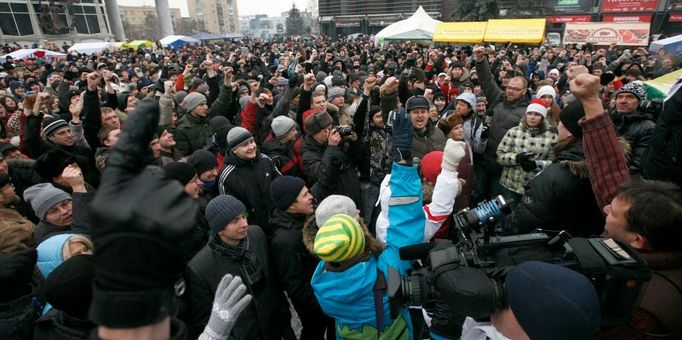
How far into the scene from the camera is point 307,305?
2791 mm

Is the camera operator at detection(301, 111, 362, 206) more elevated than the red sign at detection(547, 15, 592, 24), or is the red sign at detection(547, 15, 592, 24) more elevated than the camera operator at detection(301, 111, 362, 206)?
the red sign at detection(547, 15, 592, 24)

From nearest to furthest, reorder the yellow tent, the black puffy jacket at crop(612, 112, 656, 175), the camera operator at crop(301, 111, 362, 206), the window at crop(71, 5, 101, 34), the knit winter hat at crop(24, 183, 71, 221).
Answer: the knit winter hat at crop(24, 183, 71, 221) → the camera operator at crop(301, 111, 362, 206) → the black puffy jacket at crop(612, 112, 656, 175) → the yellow tent → the window at crop(71, 5, 101, 34)

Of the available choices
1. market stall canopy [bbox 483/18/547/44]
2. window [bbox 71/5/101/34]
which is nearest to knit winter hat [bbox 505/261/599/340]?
market stall canopy [bbox 483/18/547/44]

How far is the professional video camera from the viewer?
128 cm

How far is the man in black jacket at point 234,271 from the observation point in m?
2.24

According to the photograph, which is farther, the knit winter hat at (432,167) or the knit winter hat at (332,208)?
the knit winter hat at (432,167)

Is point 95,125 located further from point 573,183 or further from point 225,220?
point 573,183

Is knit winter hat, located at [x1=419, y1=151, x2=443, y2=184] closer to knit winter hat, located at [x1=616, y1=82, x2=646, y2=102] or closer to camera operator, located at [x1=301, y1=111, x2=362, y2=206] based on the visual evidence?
camera operator, located at [x1=301, y1=111, x2=362, y2=206]

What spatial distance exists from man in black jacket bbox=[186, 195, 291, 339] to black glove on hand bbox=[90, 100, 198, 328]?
1565mm

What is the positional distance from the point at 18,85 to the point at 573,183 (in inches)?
470

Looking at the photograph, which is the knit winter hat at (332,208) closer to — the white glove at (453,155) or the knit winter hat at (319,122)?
the white glove at (453,155)

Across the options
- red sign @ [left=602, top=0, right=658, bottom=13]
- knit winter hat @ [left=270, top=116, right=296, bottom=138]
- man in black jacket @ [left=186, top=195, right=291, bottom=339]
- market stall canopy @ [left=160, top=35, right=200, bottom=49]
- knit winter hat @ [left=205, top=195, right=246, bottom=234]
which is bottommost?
man in black jacket @ [left=186, top=195, right=291, bottom=339]

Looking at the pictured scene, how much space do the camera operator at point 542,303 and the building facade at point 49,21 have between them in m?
49.2

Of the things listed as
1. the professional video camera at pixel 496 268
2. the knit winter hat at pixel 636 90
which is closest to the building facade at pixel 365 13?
the knit winter hat at pixel 636 90
